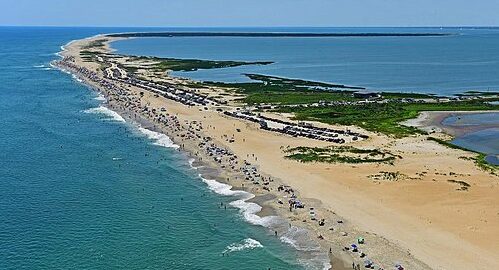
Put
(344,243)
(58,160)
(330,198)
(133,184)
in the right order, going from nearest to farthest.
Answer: (344,243) < (330,198) < (133,184) < (58,160)

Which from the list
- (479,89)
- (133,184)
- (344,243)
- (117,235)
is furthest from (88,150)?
(479,89)

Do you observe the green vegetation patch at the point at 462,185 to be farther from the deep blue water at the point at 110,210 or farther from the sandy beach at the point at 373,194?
the deep blue water at the point at 110,210

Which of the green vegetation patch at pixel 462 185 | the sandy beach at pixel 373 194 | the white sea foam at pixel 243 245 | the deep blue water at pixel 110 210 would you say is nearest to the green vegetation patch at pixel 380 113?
the sandy beach at pixel 373 194

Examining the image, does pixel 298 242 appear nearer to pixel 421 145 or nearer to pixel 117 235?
pixel 117 235

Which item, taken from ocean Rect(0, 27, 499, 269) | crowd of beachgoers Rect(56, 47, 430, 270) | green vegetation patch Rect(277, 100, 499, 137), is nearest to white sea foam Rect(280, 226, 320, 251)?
ocean Rect(0, 27, 499, 269)

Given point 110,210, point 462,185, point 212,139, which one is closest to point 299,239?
point 110,210

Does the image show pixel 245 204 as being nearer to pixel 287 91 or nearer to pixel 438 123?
pixel 438 123

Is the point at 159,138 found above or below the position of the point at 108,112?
above
